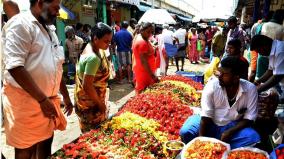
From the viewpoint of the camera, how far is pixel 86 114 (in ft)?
12.3

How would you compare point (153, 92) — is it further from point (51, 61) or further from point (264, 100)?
point (51, 61)

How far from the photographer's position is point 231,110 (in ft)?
11.7

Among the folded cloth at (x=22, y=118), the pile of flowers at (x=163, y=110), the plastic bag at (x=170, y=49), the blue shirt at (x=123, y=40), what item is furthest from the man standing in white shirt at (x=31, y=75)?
the plastic bag at (x=170, y=49)

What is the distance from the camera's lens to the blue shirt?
960cm

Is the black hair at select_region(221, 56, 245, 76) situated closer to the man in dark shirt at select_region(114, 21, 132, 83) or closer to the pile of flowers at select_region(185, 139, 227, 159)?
the pile of flowers at select_region(185, 139, 227, 159)

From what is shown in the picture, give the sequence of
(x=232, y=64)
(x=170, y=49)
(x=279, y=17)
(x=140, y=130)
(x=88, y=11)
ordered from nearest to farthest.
Result: (x=232, y=64)
(x=140, y=130)
(x=279, y=17)
(x=170, y=49)
(x=88, y=11)

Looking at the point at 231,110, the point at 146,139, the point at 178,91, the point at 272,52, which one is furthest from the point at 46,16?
the point at 178,91

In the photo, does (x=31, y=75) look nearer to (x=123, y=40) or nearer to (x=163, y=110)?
(x=163, y=110)

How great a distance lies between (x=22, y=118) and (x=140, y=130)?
5.07 ft

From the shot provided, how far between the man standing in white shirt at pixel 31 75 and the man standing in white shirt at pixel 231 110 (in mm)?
1746

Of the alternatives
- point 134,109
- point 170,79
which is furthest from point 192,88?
point 134,109

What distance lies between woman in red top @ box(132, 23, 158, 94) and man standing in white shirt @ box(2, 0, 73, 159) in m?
2.48

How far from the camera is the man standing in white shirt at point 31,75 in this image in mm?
2479

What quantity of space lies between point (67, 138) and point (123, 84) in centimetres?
489
